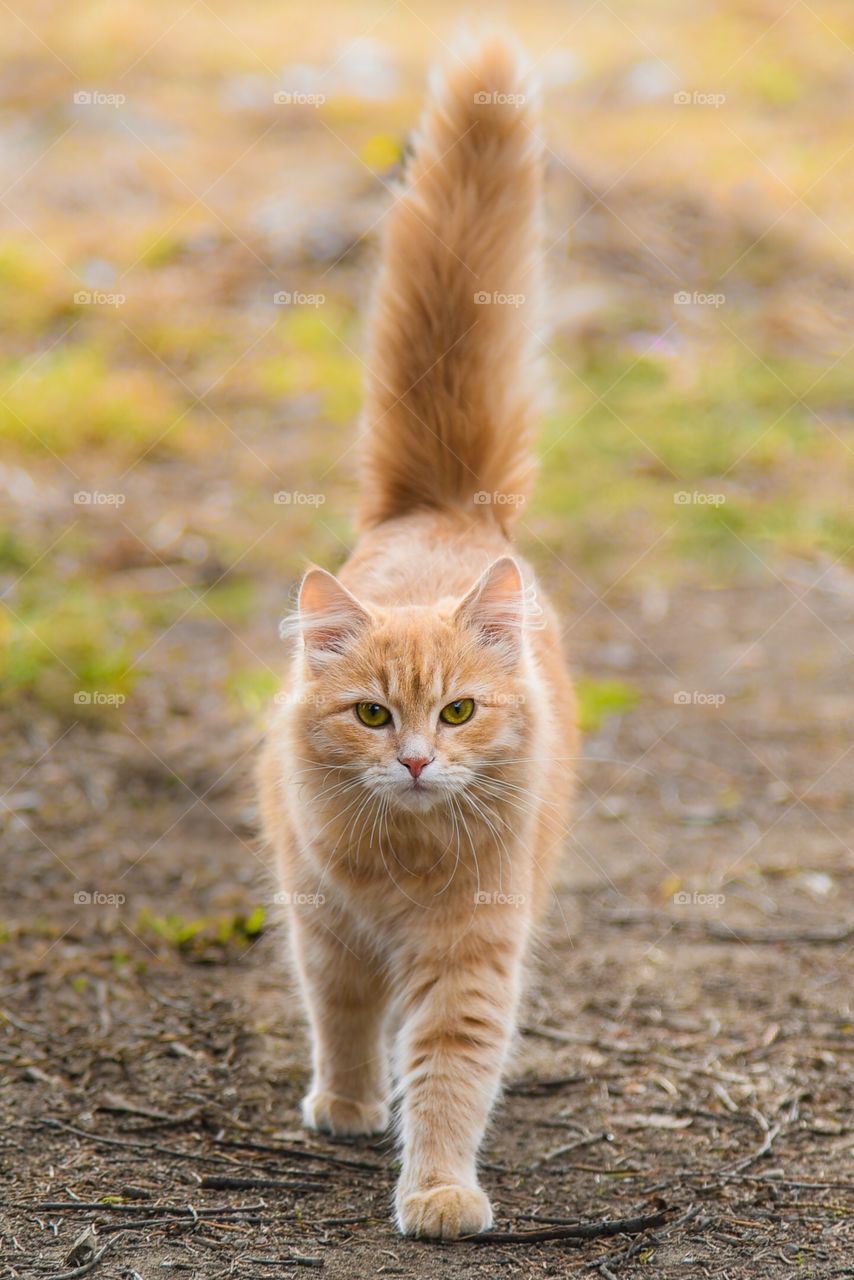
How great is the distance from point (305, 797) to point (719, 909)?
194cm

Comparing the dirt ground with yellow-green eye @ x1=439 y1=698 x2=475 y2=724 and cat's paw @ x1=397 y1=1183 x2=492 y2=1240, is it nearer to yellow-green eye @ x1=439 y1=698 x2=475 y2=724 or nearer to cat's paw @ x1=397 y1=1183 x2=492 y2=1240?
cat's paw @ x1=397 y1=1183 x2=492 y2=1240

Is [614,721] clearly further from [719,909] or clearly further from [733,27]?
[733,27]

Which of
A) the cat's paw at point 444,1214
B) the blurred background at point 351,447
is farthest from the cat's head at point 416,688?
the blurred background at point 351,447

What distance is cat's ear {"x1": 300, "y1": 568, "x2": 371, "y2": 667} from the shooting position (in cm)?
304

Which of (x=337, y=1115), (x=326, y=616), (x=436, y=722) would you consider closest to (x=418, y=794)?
(x=436, y=722)

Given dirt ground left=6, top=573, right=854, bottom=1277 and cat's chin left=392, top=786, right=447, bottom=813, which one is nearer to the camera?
dirt ground left=6, top=573, right=854, bottom=1277

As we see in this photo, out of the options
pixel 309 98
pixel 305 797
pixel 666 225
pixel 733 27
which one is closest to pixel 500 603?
pixel 305 797

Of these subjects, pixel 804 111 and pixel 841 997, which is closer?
pixel 841 997

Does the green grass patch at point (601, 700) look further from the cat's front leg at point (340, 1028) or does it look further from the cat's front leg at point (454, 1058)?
the cat's front leg at point (454, 1058)

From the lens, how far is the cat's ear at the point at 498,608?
305 centimetres

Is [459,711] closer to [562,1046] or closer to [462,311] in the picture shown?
[562,1046]

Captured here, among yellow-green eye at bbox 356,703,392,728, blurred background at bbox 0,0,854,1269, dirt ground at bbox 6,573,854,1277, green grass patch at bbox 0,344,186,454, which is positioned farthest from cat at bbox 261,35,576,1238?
green grass patch at bbox 0,344,186,454

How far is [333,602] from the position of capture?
307 cm

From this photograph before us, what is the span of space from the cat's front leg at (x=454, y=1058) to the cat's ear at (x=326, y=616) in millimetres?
717
